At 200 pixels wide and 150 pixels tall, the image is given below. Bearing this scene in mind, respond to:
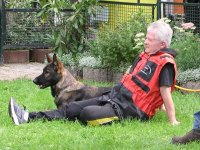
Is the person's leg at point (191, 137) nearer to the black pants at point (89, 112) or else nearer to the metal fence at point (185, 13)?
the black pants at point (89, 112)

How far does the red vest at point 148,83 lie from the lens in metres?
7.04

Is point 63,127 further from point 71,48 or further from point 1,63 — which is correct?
point 1,63

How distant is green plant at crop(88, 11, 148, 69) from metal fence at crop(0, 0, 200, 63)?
86cm

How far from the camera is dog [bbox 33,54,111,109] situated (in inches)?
308

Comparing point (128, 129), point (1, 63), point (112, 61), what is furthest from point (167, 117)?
point (1, 63)

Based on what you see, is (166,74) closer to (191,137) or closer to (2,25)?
(191,137)

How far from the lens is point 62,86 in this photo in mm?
7902

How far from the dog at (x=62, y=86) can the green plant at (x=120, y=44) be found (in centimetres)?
236

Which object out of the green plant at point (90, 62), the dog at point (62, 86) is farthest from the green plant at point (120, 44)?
the dog at point (62, 86)

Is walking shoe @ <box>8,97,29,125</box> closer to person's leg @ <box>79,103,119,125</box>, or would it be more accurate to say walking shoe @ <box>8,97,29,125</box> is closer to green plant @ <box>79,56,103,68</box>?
person's leg @ <box>79,103,119,125</box>

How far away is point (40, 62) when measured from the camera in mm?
13758

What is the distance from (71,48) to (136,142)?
20.3 ft

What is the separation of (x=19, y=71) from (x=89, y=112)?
5570mm

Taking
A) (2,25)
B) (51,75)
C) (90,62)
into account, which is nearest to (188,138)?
(51,75)
